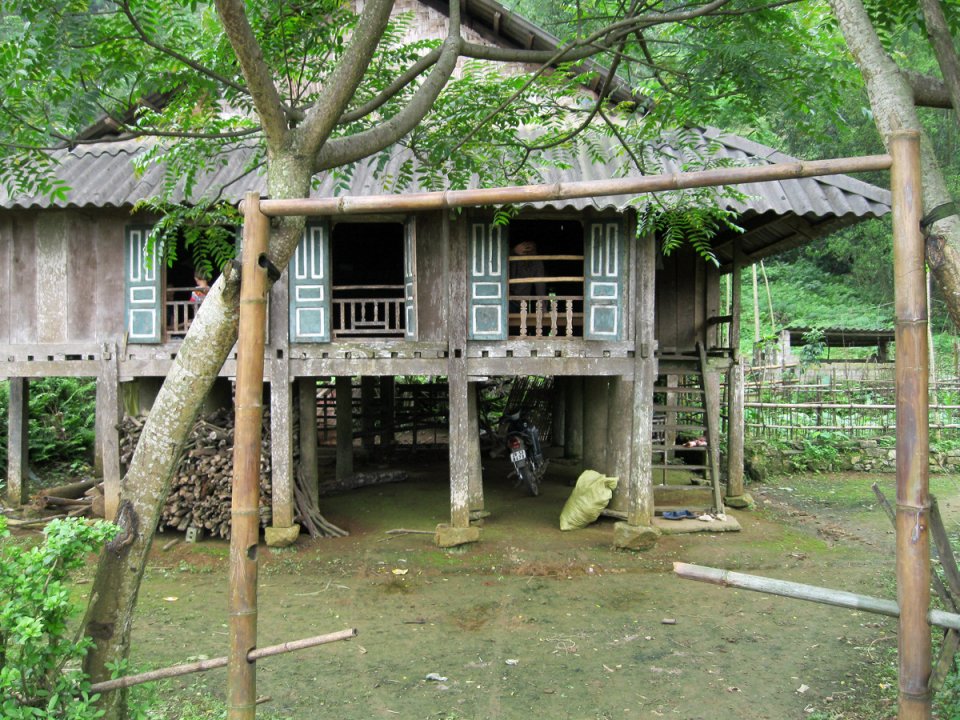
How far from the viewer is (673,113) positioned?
648cm

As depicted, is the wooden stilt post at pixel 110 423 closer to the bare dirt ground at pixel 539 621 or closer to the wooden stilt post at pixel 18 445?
the bare dirt ground at pixel 539 621

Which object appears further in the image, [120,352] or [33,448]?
[33,448]

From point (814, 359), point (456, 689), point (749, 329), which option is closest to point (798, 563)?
point (456, 689)

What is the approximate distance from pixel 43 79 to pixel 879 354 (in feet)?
75.4

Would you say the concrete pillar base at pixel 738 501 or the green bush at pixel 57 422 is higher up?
the green bush at pixel 57 422

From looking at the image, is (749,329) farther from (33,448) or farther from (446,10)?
(33,448)

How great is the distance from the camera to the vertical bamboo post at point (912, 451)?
2.85 metres

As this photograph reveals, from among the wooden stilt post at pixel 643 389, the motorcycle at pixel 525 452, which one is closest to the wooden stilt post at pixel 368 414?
the motorcycle at pixel 525 452

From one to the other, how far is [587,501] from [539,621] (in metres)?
3.07

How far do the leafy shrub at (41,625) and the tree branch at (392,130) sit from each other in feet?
7.79

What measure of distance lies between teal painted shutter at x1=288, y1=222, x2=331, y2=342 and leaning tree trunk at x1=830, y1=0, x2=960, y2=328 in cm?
686

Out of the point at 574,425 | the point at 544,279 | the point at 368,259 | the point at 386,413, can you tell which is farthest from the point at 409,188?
the point at 574,425

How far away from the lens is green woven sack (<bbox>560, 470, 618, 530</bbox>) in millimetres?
9688

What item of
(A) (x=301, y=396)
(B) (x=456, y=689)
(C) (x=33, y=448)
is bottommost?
(B) (x=456, y=689)
